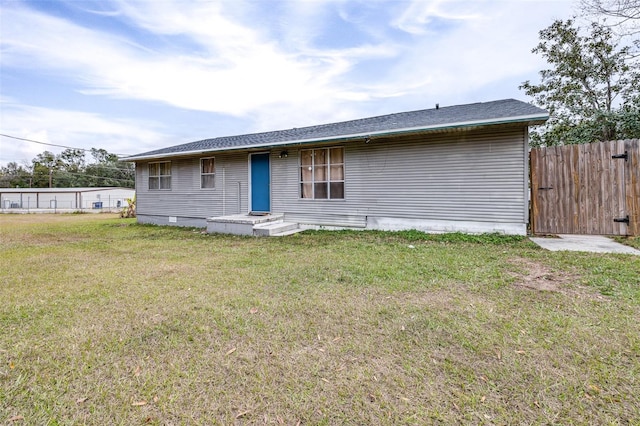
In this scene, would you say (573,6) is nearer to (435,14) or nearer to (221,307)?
(435,14)

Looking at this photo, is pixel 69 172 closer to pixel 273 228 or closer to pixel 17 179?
pixel 17 179

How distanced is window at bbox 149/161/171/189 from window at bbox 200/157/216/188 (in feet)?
5.73

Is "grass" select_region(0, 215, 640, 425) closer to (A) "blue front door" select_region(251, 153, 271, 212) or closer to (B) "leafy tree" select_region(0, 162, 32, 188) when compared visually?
(A) "blue front door" select_region(251, 153, 271, 212)

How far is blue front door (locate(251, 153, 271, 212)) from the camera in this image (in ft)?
32.2

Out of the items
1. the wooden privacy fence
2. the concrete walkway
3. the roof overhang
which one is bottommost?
the concrete walkway

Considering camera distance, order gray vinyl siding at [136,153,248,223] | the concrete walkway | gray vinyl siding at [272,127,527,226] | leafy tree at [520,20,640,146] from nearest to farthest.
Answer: the concrete walkway < gray vinyl siding at [272,127,527,226] < gray vinyl siding at [136,153,248,223] < leafy tree at [520,20,640,146]

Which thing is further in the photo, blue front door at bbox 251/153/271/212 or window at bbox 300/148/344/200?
blue front door at bbox 251/153/271/212

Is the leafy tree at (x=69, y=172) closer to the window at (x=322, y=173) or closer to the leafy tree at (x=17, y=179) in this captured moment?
the leafy tree at (x=17, y=179)

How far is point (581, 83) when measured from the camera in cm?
1362

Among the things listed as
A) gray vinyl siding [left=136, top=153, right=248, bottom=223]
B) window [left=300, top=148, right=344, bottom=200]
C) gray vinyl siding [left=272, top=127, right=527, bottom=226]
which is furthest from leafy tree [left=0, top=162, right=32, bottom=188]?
gray vinyl siding [left=272, top=127, right=527, bottom=226]

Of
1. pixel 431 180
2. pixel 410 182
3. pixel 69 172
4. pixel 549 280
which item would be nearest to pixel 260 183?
pixel 410 182

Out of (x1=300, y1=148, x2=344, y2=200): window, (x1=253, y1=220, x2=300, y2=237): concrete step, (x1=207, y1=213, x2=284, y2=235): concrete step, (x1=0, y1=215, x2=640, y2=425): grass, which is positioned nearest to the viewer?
(x1=0, y1=215, x2=640, y2=425): grass

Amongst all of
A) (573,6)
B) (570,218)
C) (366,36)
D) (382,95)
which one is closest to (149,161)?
(366,36)

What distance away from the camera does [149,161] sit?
12148 mm
